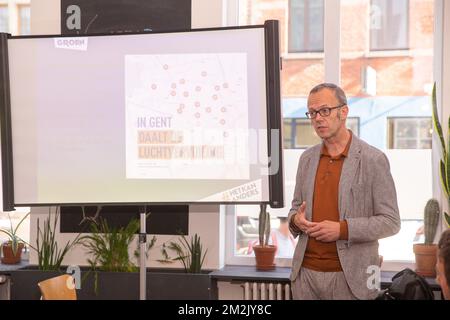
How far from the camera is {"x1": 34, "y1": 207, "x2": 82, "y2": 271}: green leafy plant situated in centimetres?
440

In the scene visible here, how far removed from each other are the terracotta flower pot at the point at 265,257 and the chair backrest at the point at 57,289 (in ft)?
5.69

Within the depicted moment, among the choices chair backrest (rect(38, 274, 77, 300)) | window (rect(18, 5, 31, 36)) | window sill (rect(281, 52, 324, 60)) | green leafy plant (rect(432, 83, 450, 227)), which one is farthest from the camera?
window (rect(18, 5, 31, 36))

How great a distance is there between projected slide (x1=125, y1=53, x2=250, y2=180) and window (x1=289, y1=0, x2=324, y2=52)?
0.92 meters

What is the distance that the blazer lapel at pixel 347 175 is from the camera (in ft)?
9.95

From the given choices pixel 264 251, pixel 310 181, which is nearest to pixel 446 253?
pixel 310 181

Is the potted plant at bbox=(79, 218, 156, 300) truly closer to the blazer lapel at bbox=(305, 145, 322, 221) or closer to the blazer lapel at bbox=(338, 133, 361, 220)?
the blazer lapel at bbox=(305, 145, 322, 221)

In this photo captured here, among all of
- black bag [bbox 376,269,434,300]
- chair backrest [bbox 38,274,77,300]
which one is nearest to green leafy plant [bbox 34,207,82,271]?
chair backrest [bbox 38,274,77,300]

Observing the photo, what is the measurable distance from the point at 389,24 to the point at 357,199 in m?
1.97

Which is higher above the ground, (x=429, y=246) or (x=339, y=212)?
(x=339, y=212)

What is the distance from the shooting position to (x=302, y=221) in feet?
9.94

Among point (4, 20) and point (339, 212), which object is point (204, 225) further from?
point (4, 20)

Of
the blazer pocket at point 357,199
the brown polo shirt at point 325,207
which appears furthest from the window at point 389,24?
the blazer pocket at point 357,199

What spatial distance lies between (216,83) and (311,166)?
1.02 meters

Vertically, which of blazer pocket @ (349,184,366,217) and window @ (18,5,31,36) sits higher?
window @ (18,5,31,36)
